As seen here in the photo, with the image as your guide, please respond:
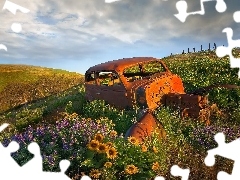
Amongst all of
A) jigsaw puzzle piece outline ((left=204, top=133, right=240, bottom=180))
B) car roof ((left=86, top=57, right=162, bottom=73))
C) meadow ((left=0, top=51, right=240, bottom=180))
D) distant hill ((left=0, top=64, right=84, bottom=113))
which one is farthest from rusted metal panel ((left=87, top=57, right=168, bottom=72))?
distant hill ((left=0, top=64, right=84, bottom=113))

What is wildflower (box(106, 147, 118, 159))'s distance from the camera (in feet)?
18.4

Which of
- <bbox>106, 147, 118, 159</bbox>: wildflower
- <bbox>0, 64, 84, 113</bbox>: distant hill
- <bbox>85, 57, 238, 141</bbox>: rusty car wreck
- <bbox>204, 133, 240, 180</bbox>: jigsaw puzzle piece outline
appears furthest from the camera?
<bbox>0, 64, 84, 113</bbox>: distant hill

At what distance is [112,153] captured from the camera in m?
5.64

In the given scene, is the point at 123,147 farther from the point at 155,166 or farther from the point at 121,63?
the point at 121,63

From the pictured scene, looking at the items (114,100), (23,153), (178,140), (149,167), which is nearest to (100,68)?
(114,100)

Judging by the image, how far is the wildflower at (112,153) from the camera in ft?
18.4

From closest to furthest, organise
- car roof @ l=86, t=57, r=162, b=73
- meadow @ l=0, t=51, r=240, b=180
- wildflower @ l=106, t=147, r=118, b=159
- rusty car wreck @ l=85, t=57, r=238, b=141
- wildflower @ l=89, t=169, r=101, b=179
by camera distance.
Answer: wildflower @ l=89, t=169, r=101, b=179, wildflower @ l=106, t=147, r=118, b=159, meadow @ l=0, t=51, r=240, b=180, rusty car wreck @ l=85, t=57, r=238, b=141, car roof @ l=86, t=57, r=162, b=73

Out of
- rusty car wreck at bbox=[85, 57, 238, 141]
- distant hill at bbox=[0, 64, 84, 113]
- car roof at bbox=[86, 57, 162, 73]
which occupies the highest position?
car roof at bbox=[86, 57, 162, 73]

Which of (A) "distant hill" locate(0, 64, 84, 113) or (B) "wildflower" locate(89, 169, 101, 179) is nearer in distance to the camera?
(B) "wildflower" locate(89, 169, 101, 179)

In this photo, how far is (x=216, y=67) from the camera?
19.6 m

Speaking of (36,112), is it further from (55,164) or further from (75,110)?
Answer: (55,164)

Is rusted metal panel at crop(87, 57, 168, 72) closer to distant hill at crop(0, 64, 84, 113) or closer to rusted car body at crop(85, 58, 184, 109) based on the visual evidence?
rusted car body at crop(85, 58, 184, 109)

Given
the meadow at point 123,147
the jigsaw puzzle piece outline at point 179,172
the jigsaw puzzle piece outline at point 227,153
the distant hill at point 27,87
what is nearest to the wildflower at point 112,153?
the meadow at point 123,147

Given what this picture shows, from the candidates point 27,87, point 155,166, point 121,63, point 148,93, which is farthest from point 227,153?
point 27,87
